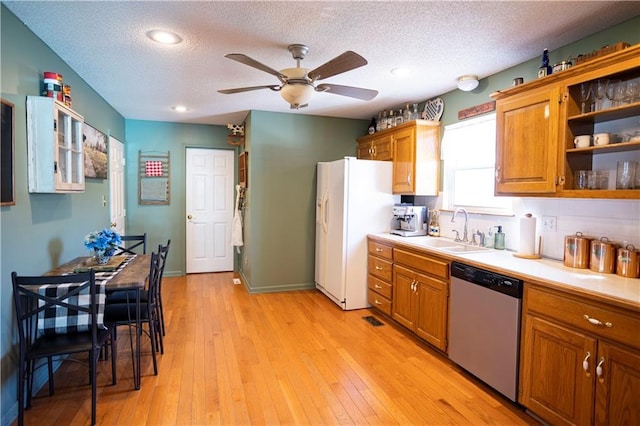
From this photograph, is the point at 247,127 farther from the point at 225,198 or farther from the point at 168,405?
the point at 168,405

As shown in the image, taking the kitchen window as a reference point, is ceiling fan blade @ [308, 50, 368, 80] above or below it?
above

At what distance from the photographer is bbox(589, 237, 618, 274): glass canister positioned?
7.07ft

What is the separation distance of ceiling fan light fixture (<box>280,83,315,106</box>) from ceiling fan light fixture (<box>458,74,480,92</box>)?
1.51m

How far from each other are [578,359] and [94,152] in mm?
4362

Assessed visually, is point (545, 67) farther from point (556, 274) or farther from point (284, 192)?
A: point (284, 192)

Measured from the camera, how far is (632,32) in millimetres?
2143

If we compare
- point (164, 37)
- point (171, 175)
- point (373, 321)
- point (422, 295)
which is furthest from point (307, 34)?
point (171, 175)

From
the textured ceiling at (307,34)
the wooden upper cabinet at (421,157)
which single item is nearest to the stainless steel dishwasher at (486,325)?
the wooden upper cabinet at (421,157)

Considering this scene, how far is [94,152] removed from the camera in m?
3.66

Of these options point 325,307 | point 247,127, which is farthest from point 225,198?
point 325,307

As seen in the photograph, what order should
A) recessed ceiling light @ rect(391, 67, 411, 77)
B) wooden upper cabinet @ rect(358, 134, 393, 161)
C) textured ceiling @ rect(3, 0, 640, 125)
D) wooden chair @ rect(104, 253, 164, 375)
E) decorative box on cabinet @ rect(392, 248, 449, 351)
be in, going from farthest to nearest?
wooden upper cabinet @ rect(358, 134, 393, 161)
recessed ceiling light @ rect(391, 67, 411, 77)
decorative box on cabinet @ rect(392, 248, 449, 351)
wooden chair @ rect(104, 253, 164, 375)
textured ceiling @ rect(3, 0, 640, 125)

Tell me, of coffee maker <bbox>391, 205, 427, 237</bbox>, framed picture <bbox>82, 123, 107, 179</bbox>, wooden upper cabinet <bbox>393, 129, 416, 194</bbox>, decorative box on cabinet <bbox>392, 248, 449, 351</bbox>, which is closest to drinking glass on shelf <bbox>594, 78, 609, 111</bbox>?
decorative box on cabinet <bbox>392, 248, 449, 351</bbox>

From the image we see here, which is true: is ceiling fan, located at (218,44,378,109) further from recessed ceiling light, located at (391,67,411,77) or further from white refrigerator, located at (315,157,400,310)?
white refrigerator, located at (315,157,400,310)

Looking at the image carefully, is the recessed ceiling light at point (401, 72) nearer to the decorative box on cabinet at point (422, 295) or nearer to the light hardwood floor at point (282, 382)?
the decorative box on cabinet at point (422, 295)
